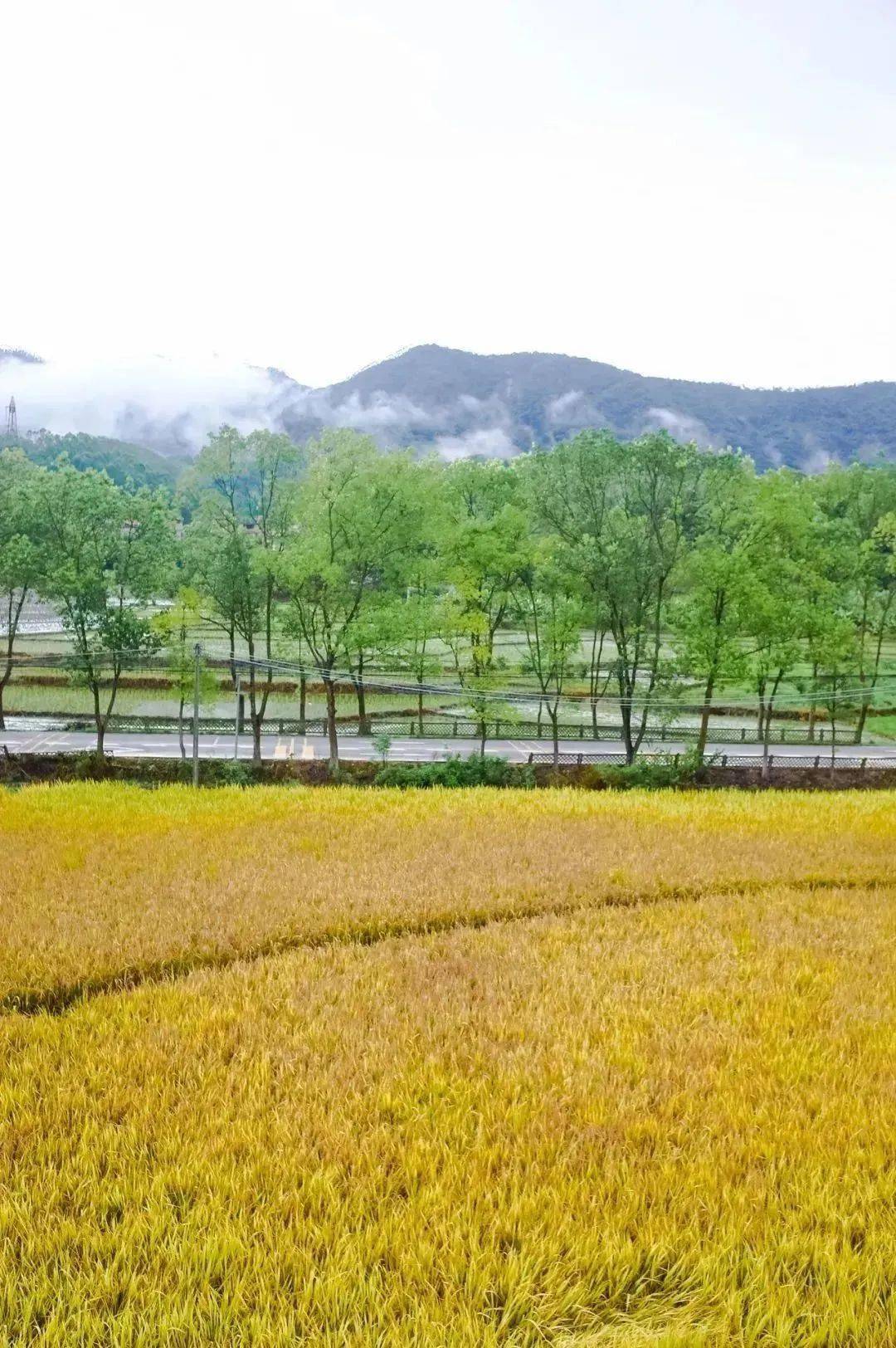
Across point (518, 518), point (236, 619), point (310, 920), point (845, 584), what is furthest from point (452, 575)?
point (310, 920)

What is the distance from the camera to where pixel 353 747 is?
43562 mm

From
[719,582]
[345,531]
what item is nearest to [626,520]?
[719,582]

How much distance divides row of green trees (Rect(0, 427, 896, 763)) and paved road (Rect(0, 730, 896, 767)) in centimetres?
461

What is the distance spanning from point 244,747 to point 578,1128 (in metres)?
40.5

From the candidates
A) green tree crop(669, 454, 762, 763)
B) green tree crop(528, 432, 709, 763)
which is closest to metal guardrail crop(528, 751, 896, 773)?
green tree crop(528, 432, 709, 763)

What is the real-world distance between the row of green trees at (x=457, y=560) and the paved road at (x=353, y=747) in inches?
181

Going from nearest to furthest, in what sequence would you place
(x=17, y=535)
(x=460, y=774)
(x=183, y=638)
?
(x=460, y=774) → (x=17, y=535) → (x=183, y=638)

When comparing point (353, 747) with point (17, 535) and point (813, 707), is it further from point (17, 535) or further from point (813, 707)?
point (813, 707)

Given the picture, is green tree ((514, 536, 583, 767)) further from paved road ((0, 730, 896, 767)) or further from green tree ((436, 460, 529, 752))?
paved road ((0, 730, 896, 767))

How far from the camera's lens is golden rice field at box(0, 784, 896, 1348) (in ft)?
11.9

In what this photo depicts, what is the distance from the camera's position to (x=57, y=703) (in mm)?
52281

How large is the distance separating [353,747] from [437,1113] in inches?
1527

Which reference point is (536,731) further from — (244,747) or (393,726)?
(244,747)

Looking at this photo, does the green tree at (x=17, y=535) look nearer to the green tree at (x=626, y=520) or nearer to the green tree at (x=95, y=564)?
the green tree at (x=95, y=564)
